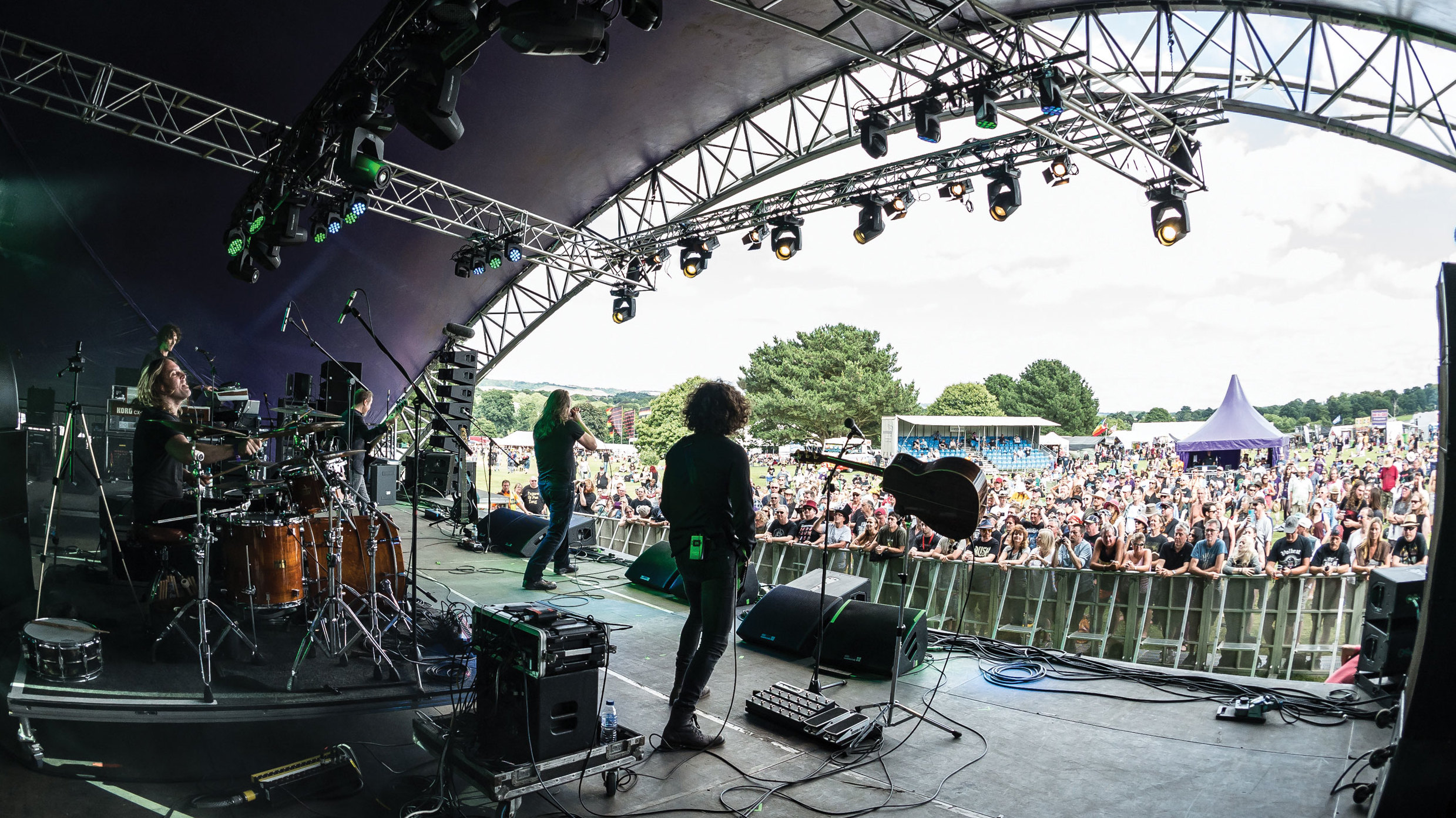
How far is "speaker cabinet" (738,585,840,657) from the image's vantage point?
4.84 m

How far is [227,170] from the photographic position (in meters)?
9.78

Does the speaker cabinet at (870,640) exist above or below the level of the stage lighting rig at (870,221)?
below

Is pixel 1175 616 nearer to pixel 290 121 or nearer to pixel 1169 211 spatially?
pixel 1169 211

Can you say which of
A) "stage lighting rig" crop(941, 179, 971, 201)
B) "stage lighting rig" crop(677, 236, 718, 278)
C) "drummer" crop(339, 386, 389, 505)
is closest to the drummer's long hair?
"drummer" crop(339, 386, 389, 505)

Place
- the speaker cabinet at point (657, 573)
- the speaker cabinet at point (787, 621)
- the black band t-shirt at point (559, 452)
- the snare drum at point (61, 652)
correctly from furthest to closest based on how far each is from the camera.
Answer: the speaker cabinet at point (657, 573), the black band t-shirt at point (559, 452), the speaker cabinet at point (787, 621), the snare drum at point (61, 652)

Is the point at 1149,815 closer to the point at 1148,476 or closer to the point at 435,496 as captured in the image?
the point at 435,496

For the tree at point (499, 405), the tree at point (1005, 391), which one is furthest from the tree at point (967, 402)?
the tree at point (499, 405)

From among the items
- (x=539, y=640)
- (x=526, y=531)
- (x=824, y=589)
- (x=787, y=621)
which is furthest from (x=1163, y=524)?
(x=539, y=640)

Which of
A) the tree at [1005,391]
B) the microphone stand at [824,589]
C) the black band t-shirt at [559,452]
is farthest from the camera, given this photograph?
the tree at [1005,391]

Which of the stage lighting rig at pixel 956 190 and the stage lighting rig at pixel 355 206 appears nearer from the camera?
the stage lighting rig at pixel 956 190

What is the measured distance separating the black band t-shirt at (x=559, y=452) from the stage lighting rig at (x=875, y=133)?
4.73 m

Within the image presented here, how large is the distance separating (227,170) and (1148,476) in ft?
71.5

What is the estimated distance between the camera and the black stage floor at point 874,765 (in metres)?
2.93

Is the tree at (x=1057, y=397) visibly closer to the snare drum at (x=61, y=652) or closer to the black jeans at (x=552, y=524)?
the black jeans at (x=552, y=524)
